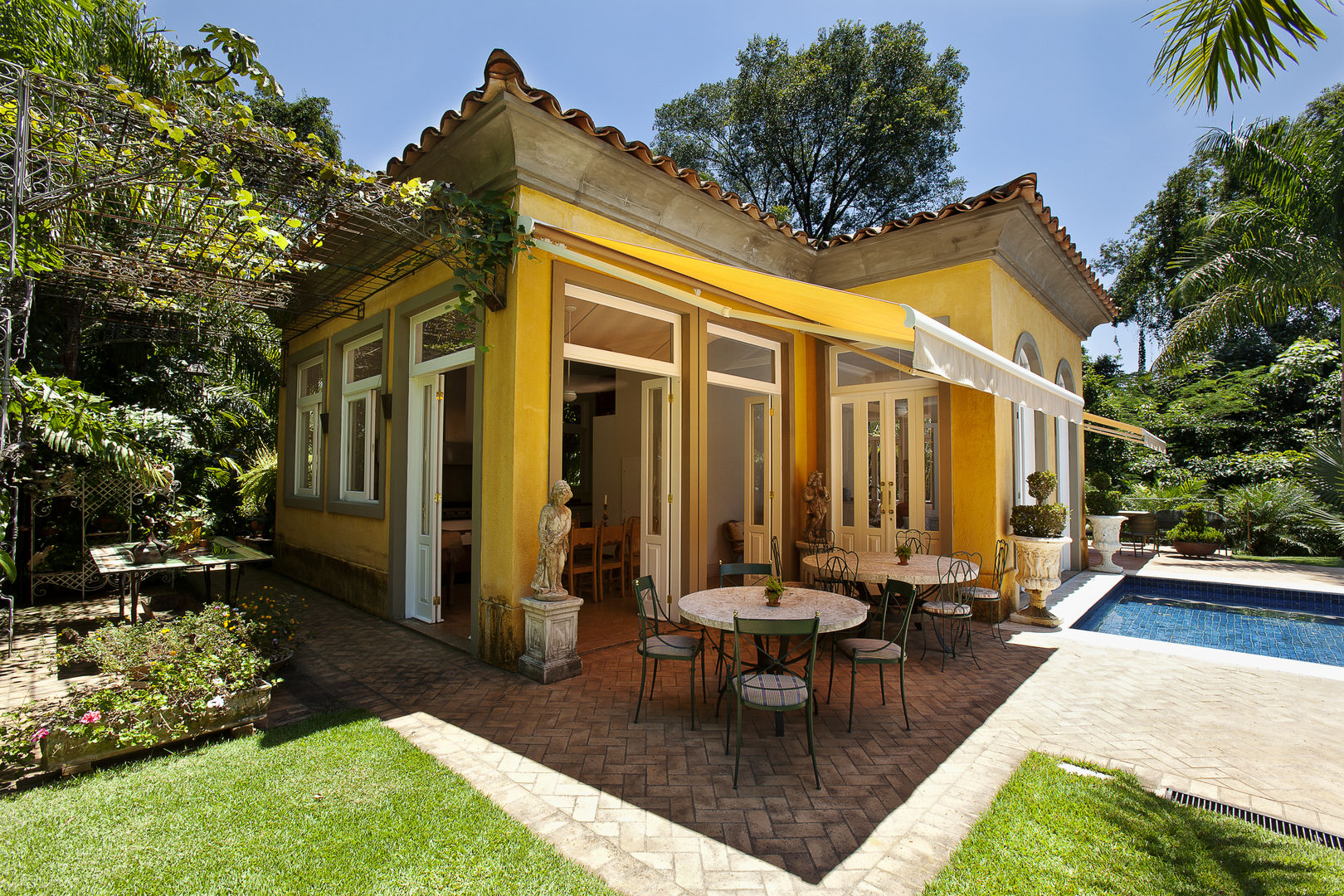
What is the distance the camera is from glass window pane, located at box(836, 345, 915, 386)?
770cm

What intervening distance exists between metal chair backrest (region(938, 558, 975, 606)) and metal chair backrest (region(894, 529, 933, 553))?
1005 mm

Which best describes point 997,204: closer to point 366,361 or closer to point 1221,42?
point 1221,42

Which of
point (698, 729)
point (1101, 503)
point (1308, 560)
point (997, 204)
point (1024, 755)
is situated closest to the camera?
point (1024, 755)

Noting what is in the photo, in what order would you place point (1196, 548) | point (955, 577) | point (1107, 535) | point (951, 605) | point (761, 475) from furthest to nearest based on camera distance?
1. point (1196, 548)
2. point (1107, 535)
3. point (761, 475)
4. point (951, 605)
5. point (955, 577)

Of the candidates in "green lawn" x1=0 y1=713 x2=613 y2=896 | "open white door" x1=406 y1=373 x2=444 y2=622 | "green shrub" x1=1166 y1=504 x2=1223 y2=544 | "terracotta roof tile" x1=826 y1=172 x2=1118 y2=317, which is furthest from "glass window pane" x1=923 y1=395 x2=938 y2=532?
"green shrub" x1=1166 y1=504 x2=1223 y2=544

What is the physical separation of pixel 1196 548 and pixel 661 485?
487 inches

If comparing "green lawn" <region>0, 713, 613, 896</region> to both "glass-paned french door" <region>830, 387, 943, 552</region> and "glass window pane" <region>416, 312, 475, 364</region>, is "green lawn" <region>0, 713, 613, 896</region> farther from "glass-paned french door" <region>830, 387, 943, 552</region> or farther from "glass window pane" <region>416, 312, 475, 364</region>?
"glass-paned french door" <region>830, 387, 943, 552</region>

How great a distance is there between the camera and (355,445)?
7.71 metres

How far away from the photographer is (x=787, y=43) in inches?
767

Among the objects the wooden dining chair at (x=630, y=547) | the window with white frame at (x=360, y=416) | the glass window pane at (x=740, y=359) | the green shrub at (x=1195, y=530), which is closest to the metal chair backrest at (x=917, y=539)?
the glass window pane at (x=740, y=359)

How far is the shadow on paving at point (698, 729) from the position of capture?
115 inches

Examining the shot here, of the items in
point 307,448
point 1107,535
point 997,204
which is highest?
point 997,204

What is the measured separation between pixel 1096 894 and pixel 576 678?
3449 millimetres

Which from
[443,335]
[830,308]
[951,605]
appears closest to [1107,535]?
[951,605]
